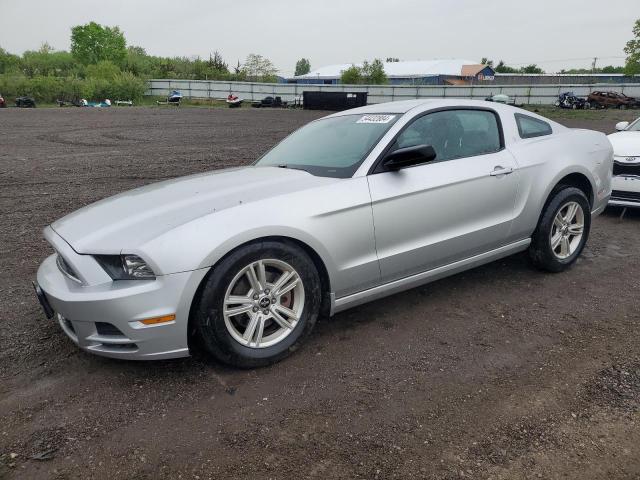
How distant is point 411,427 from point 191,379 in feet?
4.19

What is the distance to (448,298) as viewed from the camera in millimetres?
4043

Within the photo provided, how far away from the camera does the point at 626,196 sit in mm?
6340

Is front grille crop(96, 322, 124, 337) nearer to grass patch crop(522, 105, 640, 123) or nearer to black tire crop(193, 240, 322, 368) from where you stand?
black tire crop(193, 240, 322, 368)

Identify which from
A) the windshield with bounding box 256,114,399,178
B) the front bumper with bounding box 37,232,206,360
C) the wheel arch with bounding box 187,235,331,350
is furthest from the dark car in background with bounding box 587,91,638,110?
the front bumper with bounding box 37,232,206,360

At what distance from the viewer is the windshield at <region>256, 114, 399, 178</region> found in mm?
3492

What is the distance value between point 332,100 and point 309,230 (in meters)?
36.1

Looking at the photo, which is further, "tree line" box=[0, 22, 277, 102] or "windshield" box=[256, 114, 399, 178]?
"tree line" box=[0, 22, 277, 102]

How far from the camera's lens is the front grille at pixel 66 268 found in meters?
2.86

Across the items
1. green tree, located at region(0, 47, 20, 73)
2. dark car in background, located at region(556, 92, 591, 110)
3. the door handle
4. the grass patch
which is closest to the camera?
the door handle

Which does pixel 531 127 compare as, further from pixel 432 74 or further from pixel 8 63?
pixel 432 74

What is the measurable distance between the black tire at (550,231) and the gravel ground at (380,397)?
5.4 inches

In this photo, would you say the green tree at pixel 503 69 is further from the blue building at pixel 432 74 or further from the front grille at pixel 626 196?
the front grille at pixel 626 196

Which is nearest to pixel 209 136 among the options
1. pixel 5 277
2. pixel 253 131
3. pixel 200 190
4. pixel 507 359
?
pixel 253 131

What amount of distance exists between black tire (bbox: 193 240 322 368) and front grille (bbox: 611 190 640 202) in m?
5.06
